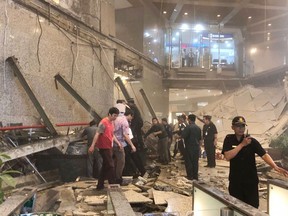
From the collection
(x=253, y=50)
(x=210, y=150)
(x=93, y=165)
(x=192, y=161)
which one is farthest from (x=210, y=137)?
(x=253, y=50)

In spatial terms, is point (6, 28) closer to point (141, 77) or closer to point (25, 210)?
point (25, 210)

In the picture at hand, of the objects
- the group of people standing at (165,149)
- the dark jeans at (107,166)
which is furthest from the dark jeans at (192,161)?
the dark jeans at (107,166)

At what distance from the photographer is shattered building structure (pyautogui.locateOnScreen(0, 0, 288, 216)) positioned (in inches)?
217

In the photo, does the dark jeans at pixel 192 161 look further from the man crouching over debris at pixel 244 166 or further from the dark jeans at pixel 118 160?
the man crouching over debris at pixel 244 166

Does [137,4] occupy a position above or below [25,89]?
above

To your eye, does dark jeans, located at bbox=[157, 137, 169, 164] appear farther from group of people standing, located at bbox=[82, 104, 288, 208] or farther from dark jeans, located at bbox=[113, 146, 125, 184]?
dark jeans, located at bbox=[113, 146, 125, 184]

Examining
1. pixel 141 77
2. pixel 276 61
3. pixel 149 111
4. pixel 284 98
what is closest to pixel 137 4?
pixel 141 77

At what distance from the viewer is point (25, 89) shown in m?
6.43

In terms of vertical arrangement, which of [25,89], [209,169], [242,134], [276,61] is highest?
[276,61]

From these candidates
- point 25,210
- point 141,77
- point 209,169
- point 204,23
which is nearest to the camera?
point 25,210

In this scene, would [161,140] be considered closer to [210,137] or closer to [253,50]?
[210,137]

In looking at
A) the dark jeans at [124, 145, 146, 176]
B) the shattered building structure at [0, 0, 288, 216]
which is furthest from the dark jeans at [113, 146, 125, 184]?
the dark jeans at [124, 145, 146, 176]

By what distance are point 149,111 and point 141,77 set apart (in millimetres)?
1812

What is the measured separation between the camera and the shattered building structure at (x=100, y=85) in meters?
5.50
